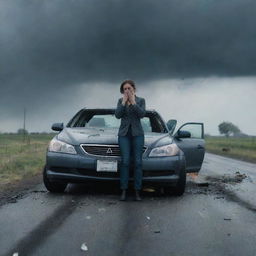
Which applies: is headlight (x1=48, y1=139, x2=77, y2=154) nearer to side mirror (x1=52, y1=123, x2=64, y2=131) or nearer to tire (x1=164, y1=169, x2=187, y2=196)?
side mirror (x1=52, y1=123, x2=64, y2=131)

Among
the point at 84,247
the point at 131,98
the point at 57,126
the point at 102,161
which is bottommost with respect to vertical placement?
the point at 84,247

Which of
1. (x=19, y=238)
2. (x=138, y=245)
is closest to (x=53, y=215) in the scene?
(x=19, y=238)

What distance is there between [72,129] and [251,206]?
11.6 feet

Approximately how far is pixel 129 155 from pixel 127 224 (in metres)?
2.39

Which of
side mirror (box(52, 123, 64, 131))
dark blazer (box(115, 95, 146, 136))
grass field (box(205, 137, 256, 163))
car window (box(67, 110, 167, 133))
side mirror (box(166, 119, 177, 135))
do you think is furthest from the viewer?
grass field (box(205, 137, 256, 163))

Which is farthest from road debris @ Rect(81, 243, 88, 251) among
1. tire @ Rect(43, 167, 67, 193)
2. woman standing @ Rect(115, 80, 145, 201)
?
tire @ Rect(43, 167, 67, 193)

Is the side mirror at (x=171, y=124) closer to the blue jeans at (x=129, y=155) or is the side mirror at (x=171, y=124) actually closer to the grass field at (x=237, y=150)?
the blue jeans at (x=129, y=155)

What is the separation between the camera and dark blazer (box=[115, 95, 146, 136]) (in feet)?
27.0

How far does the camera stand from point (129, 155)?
823cm

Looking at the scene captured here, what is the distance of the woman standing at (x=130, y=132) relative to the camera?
320 inches

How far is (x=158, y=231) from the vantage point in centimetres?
557

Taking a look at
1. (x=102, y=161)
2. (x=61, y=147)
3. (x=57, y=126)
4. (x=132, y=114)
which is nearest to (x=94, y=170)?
(x=102, y=161)

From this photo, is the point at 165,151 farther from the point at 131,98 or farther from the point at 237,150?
the point at 237,150

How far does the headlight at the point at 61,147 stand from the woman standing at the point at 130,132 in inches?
32.5
